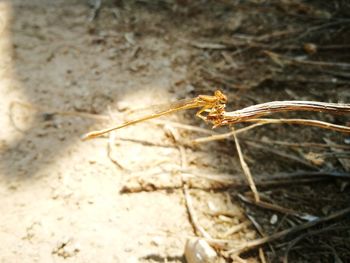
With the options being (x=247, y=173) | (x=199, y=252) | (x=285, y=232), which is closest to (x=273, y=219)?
(x=285, y=232)

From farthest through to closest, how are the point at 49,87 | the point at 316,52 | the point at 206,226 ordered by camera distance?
the point at 316,52 → the point at 49,87 → the point at 206,226

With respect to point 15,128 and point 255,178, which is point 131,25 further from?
point 255,178

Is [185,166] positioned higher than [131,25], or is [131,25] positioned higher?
[131,25]


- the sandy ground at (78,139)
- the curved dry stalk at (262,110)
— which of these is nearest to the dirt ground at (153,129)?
the sandy ground at (78,139)

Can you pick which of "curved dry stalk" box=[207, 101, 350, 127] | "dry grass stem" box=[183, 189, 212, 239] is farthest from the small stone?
"curved dry stalk" box=[207, 101, 350, 127]

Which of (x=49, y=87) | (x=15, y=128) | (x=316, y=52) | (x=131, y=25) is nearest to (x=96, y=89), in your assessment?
(x=49, y=87)

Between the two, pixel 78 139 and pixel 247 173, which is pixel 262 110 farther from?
pixel 78 139
